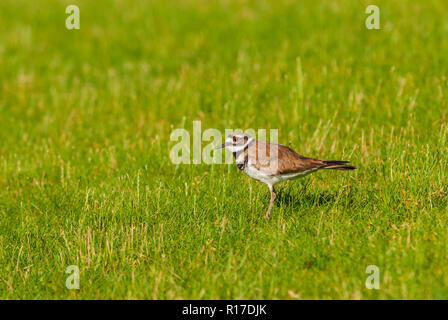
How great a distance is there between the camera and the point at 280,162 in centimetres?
568

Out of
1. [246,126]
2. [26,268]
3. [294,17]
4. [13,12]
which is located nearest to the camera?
[26,268]

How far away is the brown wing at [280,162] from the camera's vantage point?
5645 mm

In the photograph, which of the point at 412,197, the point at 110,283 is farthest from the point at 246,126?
the point at 110,283

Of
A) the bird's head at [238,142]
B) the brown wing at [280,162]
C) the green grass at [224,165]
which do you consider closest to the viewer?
the green grass at [224,165]

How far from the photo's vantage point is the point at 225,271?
5.06m

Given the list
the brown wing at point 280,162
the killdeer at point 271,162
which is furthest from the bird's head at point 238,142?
the brown wing at point 280,162

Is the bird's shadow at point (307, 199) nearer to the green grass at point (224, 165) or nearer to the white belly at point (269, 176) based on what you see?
the green grass at point (224, 165)

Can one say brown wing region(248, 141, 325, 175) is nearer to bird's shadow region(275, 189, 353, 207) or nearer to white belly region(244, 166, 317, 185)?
white belly region(244, 166, 317, 185)

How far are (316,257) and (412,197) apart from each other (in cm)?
134

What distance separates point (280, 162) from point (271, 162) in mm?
93

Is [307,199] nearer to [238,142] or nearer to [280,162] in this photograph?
[280,162]

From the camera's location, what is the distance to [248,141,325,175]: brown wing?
5.64 metres
